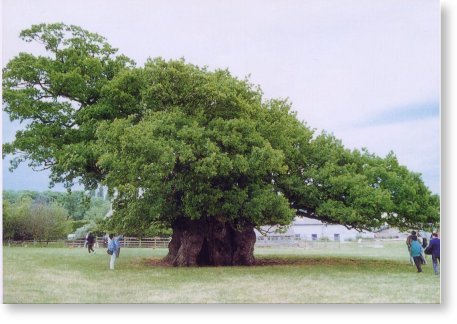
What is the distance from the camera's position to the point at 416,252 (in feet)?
33.5

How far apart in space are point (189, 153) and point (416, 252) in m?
4.63

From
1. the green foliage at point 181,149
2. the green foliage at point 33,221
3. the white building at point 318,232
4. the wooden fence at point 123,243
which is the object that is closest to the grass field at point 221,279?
the wooden fence at point 123,243

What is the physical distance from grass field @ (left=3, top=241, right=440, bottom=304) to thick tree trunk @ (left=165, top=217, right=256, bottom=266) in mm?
868

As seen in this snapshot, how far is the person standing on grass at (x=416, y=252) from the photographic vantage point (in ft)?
33.3

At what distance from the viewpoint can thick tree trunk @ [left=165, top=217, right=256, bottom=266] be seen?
12.3m

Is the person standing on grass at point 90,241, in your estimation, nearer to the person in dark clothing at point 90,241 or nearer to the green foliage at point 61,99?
the person in dark clothing at point 90,241

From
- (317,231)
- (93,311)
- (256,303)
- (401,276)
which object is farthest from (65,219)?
(401,276)

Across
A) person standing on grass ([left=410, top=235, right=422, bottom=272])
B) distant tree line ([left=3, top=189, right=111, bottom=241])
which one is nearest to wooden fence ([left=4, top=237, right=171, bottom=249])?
distant tree line ([left=3, top=189, right=111, bottom=241])

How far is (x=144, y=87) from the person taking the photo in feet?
37.9

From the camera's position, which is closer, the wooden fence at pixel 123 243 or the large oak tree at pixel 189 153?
the wooden fence at pixel 123 243

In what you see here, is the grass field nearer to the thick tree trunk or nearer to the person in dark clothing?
the person in dark clothing

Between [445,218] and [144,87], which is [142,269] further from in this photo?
[445,218]

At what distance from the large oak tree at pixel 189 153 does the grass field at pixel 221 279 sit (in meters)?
0.90

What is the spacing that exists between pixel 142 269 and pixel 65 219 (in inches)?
69.2
